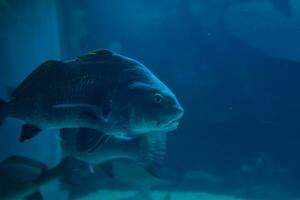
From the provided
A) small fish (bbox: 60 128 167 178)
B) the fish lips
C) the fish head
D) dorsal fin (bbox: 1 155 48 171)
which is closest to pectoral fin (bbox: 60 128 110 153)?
small fish (bbox: 60 128 167 178)

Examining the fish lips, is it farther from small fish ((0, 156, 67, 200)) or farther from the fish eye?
small fish ((0, 156, 67, 200))

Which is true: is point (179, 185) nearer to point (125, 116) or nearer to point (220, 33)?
point (220, 33)

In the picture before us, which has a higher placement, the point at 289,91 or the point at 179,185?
the point at 289,91

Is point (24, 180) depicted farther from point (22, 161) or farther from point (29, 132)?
point (29, 132)

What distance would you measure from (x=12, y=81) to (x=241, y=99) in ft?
26.0

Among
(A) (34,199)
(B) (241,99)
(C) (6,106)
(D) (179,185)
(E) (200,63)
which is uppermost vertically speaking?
(C) (6,106)

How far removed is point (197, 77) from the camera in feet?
46.3

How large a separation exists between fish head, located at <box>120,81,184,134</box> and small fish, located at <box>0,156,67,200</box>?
2.39 meters

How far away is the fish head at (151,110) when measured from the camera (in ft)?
7.86

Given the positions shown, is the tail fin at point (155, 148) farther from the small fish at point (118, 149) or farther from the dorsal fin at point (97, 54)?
the dorsal fin at point (97, 54)

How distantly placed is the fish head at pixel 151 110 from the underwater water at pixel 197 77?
6.45m

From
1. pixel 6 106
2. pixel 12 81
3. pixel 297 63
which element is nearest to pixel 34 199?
pixel 6 106

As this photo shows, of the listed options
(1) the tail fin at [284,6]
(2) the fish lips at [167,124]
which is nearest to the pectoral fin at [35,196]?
(2) the fish lips at [167,124]

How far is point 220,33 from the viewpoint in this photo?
15.2 meters
